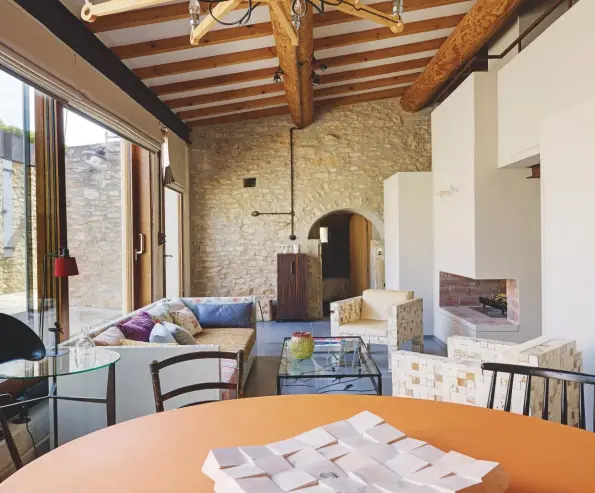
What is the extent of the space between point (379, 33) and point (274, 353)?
393cm

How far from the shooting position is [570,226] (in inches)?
117

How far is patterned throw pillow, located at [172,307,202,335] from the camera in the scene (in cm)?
487

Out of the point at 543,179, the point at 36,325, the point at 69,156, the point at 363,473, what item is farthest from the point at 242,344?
the point at 363,473

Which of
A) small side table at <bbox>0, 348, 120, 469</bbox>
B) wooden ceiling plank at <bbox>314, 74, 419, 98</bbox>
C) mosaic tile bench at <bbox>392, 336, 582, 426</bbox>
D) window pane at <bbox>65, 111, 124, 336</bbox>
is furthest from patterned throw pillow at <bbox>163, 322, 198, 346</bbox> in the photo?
wooden ceiling plank at <bbox>314, 74, 419, 98</bbox>

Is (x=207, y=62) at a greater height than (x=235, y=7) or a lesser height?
greater

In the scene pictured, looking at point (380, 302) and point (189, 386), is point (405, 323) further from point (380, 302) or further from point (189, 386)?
point (189, 386)

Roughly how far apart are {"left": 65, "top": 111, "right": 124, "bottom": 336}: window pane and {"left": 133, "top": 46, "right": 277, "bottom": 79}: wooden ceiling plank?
2.90 ft

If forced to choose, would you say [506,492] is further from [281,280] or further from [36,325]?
[281,280]

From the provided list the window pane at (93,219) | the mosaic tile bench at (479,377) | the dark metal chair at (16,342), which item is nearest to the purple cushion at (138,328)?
the window pane at (93,219)

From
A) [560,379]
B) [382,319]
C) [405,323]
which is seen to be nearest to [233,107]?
[382,319]

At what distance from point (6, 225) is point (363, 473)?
2.81 m

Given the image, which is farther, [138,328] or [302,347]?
[138,328]

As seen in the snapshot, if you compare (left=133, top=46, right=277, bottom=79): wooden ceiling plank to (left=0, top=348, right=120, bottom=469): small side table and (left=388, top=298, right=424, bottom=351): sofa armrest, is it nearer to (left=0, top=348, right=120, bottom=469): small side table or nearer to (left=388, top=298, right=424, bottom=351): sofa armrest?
(left=388, top=298, right=424, bottom=351): sofa armrest

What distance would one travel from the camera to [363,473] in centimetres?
97
